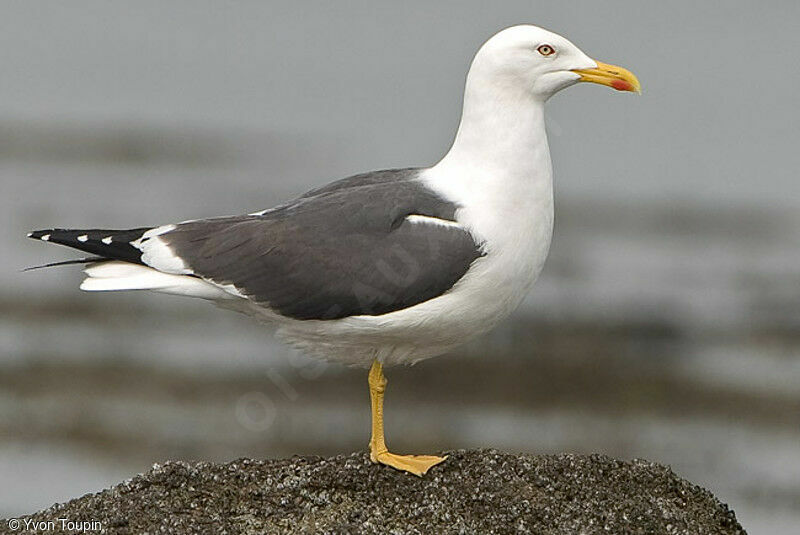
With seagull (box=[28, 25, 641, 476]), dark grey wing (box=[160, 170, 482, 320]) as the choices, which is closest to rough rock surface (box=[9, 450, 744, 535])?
seagull (box=[28, 25, 641, 476])

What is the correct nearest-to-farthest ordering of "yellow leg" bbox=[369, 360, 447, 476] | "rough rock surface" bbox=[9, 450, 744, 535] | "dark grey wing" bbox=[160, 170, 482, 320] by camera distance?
1. "dark grey wing" bbox=[160, 170, 482, 320]
2. "rough rock surface" bbox=[9, 450, 744, 535]
3. "yellow leg" bbox=[369, 360, 447, 476]

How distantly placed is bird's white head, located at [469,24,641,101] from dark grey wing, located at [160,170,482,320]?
0.74m

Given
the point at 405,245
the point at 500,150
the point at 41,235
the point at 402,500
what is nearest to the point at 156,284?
the point at 41,235

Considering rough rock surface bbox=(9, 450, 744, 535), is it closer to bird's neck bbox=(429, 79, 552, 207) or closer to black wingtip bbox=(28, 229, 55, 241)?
black wingtip bbox=(28, 229, 55, 241)

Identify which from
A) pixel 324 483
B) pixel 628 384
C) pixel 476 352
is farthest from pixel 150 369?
pixel 324 483

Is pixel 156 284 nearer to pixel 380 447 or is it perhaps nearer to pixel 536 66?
pixel 380 447

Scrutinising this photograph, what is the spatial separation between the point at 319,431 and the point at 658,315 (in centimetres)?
538

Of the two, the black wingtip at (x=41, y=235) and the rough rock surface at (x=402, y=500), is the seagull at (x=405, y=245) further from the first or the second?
the rough rock surface at (x=402, y=500)

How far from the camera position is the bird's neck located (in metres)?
9.09

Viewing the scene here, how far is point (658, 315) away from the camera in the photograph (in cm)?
2362

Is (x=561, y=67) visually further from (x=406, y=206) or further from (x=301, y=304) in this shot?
(x=301, y=304)

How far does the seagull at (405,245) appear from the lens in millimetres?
8898

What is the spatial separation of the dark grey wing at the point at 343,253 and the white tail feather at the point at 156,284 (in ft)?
0.26

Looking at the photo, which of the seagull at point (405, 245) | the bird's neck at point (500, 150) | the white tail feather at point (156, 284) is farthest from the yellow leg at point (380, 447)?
the bird's neck at point (500, 150)
